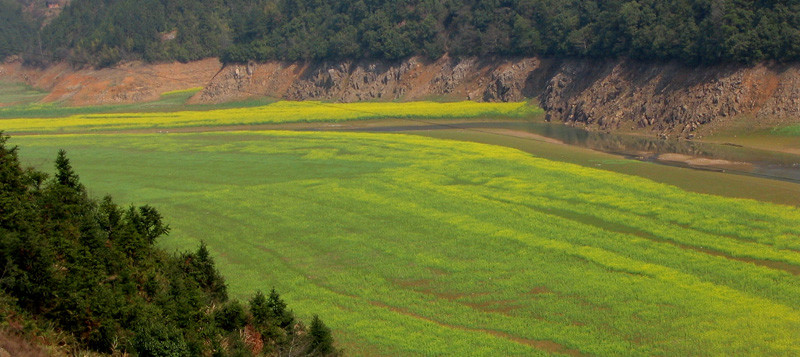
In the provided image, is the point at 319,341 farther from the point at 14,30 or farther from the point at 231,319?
the point at 14,30

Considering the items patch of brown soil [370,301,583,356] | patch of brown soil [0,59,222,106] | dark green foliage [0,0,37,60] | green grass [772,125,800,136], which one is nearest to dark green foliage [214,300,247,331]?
patch of brown soil [370,301,583,356]

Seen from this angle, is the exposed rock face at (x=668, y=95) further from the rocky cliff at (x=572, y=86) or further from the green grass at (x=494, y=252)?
the green grass at (x=494, y=252)

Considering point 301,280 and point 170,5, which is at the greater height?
point 170,5

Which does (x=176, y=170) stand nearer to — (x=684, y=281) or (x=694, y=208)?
(x=694, y=208)

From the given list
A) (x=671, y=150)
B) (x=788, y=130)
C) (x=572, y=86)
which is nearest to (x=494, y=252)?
(x=671, y=150)

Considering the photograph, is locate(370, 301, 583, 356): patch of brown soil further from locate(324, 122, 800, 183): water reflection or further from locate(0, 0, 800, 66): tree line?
locate(0, 0, 800, 66): tree line

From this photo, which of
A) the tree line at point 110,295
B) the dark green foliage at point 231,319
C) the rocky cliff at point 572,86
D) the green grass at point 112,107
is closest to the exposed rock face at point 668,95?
the rocky cliff at point 572,86

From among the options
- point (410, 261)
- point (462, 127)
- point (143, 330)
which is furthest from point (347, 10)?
point (143, 330)
